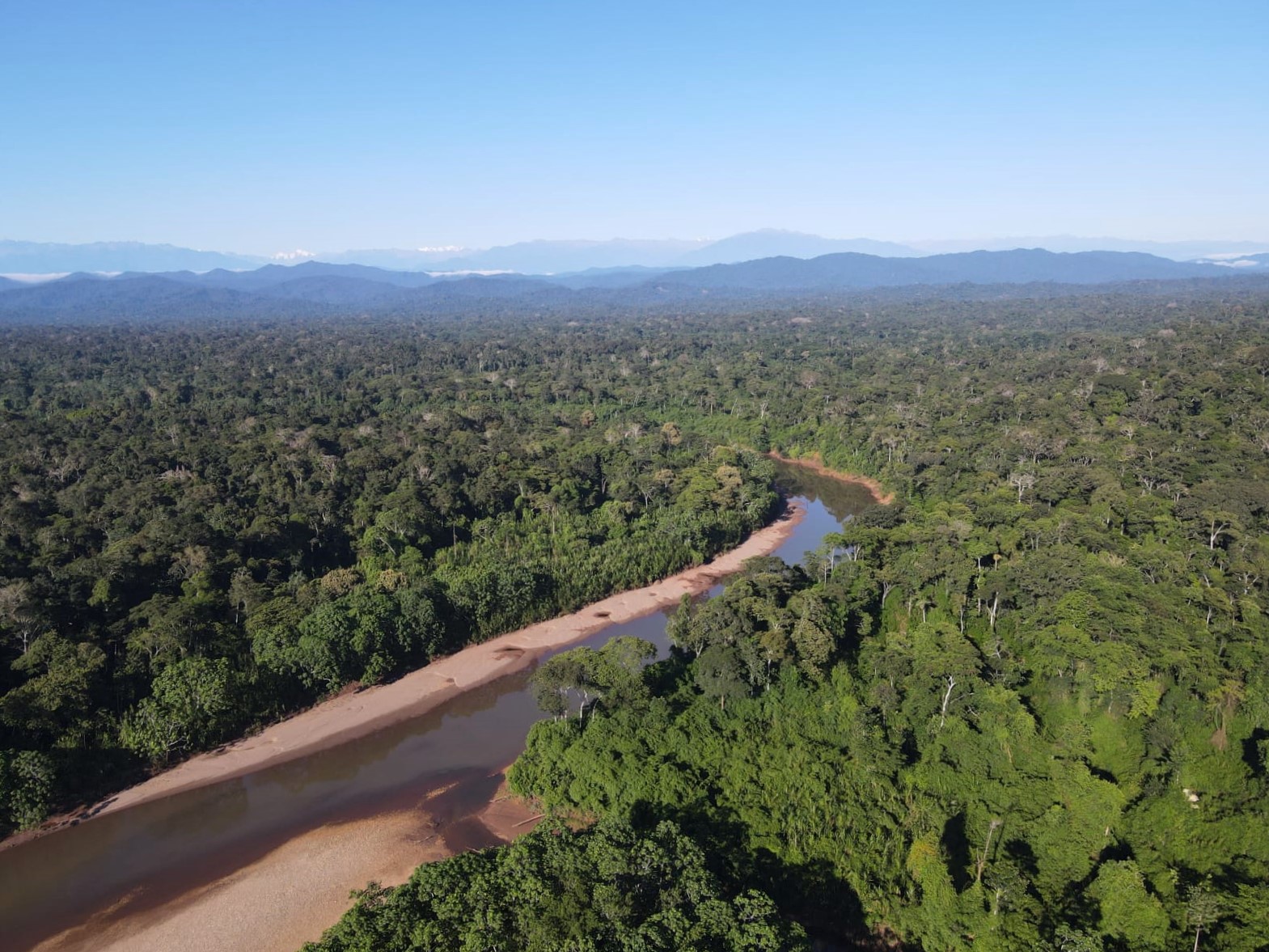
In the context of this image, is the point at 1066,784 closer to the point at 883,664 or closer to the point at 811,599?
the point at 883,664

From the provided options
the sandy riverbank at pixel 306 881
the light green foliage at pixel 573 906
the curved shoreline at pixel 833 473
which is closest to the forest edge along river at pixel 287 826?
the sandy riverbank at pixel 306 881

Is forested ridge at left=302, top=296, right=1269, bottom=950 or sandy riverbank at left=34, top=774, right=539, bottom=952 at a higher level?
forested ridge at left=302, top=296, right=1269, bottom=950

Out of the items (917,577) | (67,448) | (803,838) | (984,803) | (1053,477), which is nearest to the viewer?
(803,838)

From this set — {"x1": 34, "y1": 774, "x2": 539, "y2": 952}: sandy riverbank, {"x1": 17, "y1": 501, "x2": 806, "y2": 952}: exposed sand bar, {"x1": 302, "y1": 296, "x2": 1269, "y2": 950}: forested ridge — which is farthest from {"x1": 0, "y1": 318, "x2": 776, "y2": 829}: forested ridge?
{"x1": 302, "y1": 296, "x2": 1269, "y2": 950}: forested ridge

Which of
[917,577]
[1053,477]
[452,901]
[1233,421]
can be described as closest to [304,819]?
[452,901]

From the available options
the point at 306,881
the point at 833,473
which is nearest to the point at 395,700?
the point at 306,881

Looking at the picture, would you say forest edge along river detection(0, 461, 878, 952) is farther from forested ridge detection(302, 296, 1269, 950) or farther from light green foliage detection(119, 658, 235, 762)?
forested ridge detection(302, 296, 1269, 950)

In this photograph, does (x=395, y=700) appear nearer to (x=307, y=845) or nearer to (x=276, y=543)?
(x=307, y=845)
